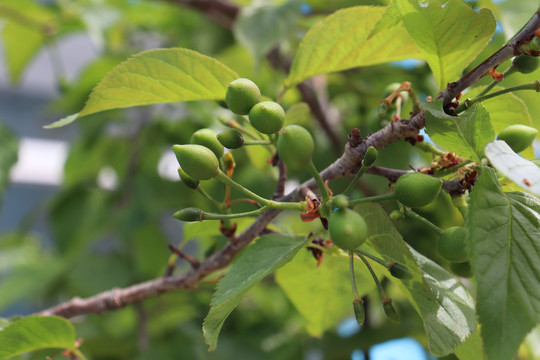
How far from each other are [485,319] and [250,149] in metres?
→ 0.33

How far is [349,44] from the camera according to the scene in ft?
1.59

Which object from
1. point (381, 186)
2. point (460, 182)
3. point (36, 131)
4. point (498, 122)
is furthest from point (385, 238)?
point (36, 131)

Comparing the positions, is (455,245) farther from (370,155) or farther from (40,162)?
(40,162)

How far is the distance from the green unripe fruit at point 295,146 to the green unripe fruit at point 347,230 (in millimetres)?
48

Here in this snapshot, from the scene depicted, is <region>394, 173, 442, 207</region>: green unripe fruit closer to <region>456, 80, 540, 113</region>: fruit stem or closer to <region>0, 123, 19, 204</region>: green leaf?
<region>456, 80, 540, 113</region>: fruit stem

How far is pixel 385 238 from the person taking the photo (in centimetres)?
38

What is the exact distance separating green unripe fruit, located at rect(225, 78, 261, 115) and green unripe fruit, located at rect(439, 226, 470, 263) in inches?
6.4

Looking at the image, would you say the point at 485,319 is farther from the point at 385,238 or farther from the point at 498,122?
the point at 498,122

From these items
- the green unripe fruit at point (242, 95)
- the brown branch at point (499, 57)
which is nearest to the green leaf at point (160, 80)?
the green unripe fruit at point (242, 95)

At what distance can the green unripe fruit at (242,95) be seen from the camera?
1.24 ft

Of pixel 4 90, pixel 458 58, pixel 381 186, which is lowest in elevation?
pixel 4 90

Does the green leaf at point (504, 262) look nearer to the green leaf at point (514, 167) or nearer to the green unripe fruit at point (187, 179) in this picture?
the green leaf at point (514, 167)

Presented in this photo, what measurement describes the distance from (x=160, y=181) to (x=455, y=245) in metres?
0.83

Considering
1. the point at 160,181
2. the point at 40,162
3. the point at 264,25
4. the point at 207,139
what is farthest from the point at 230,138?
the point at 40,162
